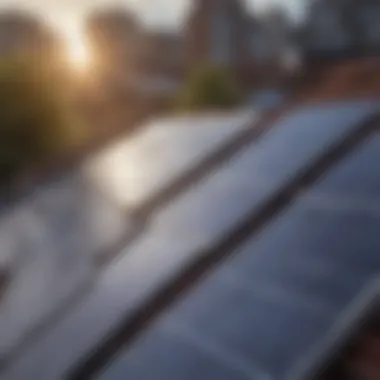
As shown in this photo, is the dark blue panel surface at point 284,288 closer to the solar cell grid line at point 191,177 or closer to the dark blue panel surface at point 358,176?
the dark blue panel surface at point 358,176

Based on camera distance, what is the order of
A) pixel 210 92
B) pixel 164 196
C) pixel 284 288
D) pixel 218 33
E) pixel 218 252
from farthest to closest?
1. pixel 218 33
2. pixel 210 92
3. pixel 164 196
4. pixel 218 252
5. pixel 284 288

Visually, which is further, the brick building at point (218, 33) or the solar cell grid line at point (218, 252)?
the brick building at point (218, 33)

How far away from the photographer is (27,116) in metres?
16.5

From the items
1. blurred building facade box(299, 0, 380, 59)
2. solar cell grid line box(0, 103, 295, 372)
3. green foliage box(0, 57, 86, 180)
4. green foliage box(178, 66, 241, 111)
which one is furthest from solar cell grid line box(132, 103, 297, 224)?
blurred building facade box(299, 0, 380, 59)

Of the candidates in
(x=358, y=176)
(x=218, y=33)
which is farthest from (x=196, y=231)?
(x=218, y=33)

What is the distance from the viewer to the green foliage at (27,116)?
16078 millimetres

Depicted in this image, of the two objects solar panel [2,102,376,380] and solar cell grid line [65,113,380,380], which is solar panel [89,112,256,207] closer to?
solar panel [2,102,376,380]

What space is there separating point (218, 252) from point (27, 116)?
11.8 m

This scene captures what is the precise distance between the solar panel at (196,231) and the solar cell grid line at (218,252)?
8 centimetres

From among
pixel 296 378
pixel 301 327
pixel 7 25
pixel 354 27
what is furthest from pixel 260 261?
pixel 7 25

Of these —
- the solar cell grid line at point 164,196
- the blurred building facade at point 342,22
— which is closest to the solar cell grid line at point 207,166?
the solar cell grid line at point 164,196

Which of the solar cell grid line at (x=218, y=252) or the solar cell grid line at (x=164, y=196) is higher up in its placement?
the solar cell grid line at (x=164, y=196)

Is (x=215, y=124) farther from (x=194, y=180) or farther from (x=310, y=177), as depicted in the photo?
(x=310, y=177)

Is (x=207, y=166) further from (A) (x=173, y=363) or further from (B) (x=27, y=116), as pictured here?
(B) (x=27, y=116)
